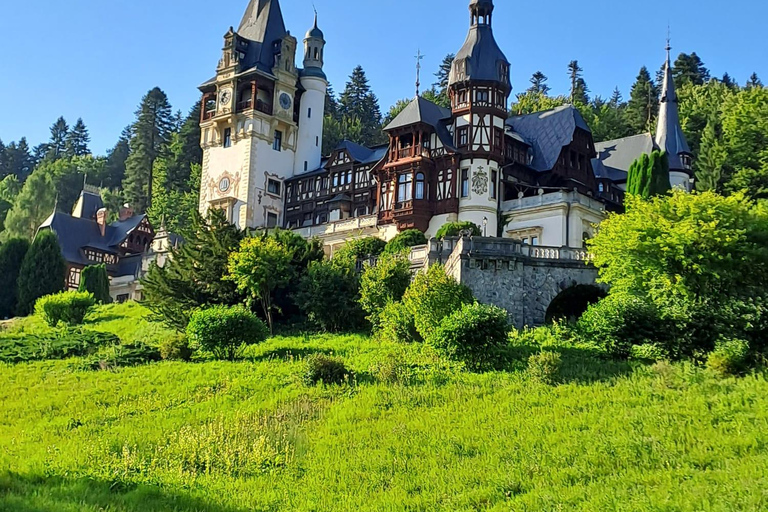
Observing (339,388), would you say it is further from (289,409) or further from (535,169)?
(535,169)

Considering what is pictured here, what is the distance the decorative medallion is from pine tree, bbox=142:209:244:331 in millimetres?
14965

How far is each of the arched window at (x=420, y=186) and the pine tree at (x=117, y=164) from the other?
67.6 metres

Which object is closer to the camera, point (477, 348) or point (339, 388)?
point (339, 388)

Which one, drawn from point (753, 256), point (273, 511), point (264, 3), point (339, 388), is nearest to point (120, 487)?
point (273, 511)

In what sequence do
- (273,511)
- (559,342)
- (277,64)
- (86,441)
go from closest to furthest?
(273,511)
(86,441)
(559,342)
(277,64)

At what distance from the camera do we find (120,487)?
21.4 metres

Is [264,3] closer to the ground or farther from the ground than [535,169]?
farther from the ground

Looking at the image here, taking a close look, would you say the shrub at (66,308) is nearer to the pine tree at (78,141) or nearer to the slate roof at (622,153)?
the slate roof at (622,153)

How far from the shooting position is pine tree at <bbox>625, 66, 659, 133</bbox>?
8169 centimetres

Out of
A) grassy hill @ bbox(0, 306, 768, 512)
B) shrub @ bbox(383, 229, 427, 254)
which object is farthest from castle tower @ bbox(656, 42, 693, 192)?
grassy hill @ bbox(0, 306, 768, 512)

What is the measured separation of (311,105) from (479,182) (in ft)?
75.0

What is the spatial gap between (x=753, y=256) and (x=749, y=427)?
12312 millimetres

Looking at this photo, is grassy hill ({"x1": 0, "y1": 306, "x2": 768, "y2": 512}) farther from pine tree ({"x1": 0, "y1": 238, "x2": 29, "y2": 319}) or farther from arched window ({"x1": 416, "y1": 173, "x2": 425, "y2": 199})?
pine tree ({"x1": 0, "y1": 238, "x2": 29, "y2": 319})

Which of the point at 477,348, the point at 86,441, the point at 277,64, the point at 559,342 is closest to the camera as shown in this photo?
the point at 86,441
